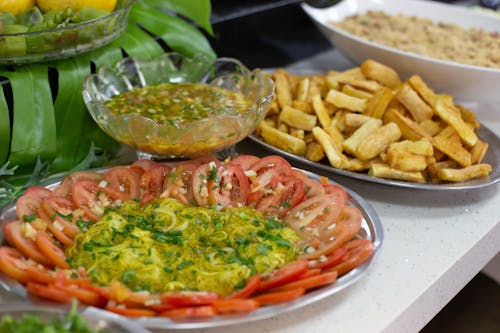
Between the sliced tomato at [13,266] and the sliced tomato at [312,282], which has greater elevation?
the sliced tomato at [312,282]

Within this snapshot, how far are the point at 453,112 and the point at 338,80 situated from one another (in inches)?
11.0

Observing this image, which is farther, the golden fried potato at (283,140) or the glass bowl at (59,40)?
the golden fried potato at (283,140)

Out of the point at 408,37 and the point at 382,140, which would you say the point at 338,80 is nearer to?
the point at 382,140

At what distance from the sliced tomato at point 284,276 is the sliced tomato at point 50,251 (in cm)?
29

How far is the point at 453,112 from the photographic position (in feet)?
4.98

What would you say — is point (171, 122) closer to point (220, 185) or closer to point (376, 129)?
point (220, 185)

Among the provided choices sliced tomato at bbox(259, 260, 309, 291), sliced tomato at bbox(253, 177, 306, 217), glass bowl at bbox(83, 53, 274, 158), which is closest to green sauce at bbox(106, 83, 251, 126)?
glass bowl at bbox(83, 53, 274, 158)

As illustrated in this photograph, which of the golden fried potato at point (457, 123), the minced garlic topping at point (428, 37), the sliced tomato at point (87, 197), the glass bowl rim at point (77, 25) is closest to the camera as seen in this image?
the sliced tomato at point (87, 197)

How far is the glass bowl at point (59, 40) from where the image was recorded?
1.26 m

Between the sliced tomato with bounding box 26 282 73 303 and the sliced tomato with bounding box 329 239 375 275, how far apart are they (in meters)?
0.40

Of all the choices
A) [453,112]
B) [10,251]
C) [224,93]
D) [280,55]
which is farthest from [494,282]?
[10,251]

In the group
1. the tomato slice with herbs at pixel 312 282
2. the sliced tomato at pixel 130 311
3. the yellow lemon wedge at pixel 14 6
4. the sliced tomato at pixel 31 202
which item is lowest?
the sliced tomato at pixel 31 202

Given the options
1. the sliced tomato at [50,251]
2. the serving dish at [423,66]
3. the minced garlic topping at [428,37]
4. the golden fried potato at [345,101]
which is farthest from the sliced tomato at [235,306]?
the minced garlic topping at [428,37]

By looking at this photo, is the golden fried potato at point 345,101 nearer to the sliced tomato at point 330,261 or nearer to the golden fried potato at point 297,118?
the golden fried potato at point 297,118
